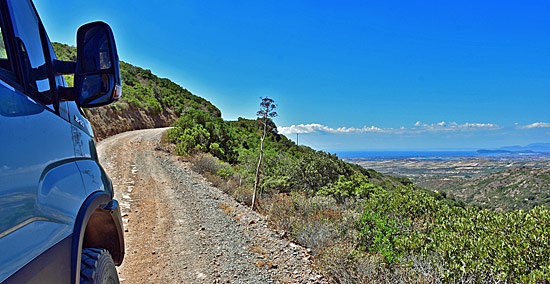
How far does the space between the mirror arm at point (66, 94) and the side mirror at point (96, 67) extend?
2 cm

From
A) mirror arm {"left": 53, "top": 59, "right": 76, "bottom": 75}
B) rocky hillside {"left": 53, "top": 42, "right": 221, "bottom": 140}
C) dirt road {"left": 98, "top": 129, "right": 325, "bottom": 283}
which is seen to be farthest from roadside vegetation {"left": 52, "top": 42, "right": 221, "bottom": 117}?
mirror arm {"left": 53, "top": 59, "right": 76, "bottom": 75}

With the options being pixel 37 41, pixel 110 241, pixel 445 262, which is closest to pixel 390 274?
pixel 445 262

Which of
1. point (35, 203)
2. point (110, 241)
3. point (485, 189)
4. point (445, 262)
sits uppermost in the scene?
point (35, 203)

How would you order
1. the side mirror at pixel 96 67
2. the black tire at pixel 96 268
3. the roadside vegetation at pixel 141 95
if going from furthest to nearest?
1. the roadside vegetation at pixel 141 95
2. the side mirror at pixel 96 67
3. the black tire at pixel 96 268

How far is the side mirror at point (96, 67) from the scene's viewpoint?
145 cm

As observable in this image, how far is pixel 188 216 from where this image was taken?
6516mm

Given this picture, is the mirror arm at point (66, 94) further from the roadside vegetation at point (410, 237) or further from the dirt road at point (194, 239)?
the roadside vegetation at point (410, 237)

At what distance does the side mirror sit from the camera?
4.74 feet

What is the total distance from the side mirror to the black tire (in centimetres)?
75

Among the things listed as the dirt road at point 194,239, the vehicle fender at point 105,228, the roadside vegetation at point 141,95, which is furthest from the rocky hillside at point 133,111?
the vehicle fender at point 105,228

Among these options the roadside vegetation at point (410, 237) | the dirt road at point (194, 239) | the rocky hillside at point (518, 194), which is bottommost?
the rocky hillside at point (518, 194)

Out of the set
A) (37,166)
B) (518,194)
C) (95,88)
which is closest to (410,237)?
(95,88)

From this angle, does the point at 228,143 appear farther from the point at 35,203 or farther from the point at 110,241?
the point at 35,203

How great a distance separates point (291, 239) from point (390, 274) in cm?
233
